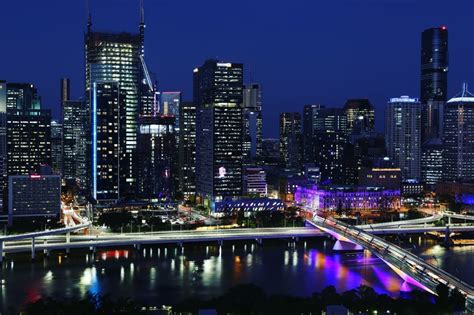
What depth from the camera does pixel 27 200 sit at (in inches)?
1001

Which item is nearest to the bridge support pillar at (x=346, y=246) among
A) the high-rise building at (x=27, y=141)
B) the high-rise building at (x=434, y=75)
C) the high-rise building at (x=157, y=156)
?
the high-rise building at (x=157, y=156)

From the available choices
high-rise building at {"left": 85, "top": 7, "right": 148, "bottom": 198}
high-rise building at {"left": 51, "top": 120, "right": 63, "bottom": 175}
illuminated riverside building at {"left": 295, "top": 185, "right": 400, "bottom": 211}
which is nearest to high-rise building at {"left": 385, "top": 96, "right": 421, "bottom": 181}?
illuminated riverside building at {"left": 295, "top": 185, "right": 400, "bottom": 211}

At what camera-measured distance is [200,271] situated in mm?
16641

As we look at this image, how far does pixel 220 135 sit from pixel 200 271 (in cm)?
1536

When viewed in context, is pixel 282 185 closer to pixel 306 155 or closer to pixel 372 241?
pixel 306 155

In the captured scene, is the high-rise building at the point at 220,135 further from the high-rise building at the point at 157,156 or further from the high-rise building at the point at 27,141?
the high-rise building at the point at 27,141

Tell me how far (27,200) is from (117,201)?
4.51 meters

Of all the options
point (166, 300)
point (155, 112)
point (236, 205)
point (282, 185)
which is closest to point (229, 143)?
point (236, 205)

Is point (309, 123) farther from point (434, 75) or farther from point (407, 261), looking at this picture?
point (407, 261)

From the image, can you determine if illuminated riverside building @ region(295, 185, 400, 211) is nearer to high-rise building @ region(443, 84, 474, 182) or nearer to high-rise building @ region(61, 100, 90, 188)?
high-rise building @ region(443, 84, 474, 182)

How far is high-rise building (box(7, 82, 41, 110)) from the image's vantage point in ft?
132

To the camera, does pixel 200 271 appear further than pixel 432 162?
No

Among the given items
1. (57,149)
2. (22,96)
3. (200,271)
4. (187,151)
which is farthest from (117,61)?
(200,271)

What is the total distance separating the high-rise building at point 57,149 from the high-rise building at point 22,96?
544 centimetres
